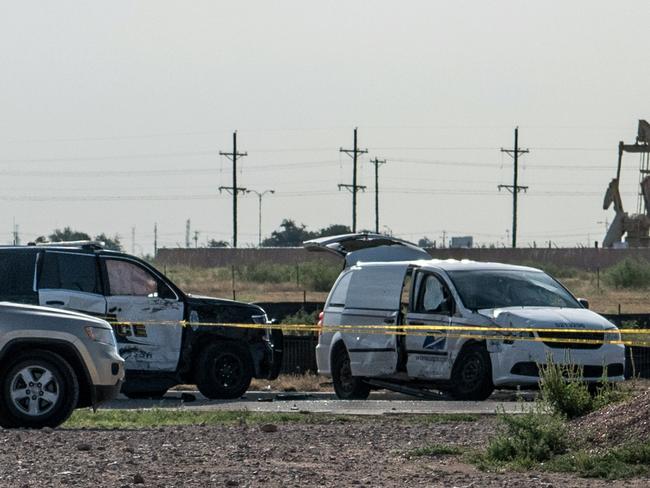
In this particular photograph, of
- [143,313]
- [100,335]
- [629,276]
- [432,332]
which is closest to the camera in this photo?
[100,335]

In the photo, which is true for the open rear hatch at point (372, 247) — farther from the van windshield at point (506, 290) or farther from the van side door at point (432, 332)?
the van windshield at point (506, 290)

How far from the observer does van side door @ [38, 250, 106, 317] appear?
21.1 metres

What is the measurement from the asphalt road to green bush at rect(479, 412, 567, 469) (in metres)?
3.48

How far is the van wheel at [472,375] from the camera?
66.2 ft

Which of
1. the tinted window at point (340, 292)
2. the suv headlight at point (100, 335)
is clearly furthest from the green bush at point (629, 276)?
the suv headlight at point (100, 335)

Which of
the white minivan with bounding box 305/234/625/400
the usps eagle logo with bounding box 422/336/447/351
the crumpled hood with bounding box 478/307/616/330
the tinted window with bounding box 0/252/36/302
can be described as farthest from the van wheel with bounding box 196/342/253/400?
the crumpled hood with bounding box 478/307/616/330

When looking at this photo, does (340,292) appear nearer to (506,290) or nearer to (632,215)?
(506,290)

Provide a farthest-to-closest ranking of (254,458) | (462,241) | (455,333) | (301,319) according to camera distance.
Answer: (462,241) → (301,319) → (455,333) → (254,458)

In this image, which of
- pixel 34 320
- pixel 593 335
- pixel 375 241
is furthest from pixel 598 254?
pixel 34 320

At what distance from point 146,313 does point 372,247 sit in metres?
5.35

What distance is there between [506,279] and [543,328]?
157cm

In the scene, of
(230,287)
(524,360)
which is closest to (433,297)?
(524,360)

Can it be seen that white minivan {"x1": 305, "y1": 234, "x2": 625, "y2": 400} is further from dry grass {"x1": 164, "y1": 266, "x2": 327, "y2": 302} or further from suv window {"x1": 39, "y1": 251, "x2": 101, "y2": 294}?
dry grass {"x1": 164, "y1": 266, "x2": 327, "y2": 302}

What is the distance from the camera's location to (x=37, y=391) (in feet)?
53.2
